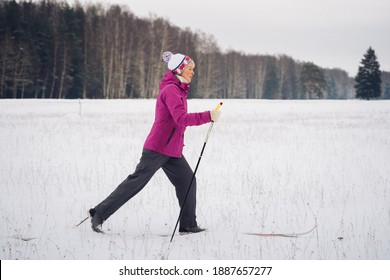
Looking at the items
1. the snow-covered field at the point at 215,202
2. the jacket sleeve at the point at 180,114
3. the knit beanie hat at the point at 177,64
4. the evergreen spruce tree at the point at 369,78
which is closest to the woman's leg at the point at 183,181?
the snow-covered field at the point at 215,202

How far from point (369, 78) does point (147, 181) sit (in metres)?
44.5

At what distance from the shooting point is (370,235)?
4270 mm

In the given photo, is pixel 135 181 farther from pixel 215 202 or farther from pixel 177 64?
pixel 215 202

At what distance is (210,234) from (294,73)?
90.3 metres

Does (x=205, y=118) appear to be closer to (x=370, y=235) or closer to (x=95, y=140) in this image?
(x=370, y=235)

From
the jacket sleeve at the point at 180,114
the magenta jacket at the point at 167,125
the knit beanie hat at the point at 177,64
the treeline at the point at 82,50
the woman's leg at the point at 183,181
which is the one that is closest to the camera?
the jacket sleeve at the point at 180,114

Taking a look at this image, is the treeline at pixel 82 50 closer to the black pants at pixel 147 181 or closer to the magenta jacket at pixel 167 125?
the black pants at pixel 147 181

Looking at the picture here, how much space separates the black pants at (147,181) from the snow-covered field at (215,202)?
0.31 meters

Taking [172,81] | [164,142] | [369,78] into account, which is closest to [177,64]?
[172,81]

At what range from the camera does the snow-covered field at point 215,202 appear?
3.99 metres

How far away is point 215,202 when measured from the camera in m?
5.92

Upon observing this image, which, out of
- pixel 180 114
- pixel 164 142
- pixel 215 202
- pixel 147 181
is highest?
pixel 180 114

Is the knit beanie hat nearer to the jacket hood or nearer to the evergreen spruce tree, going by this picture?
the jacket hood

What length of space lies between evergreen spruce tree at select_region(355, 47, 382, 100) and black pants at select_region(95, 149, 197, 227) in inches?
1596
